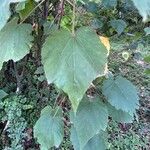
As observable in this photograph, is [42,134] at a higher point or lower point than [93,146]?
higher

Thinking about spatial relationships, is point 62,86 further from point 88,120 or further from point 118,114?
point 118,114

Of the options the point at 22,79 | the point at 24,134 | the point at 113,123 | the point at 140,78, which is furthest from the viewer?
the point at 140,78

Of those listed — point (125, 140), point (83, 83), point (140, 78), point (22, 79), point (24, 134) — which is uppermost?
point (83, 83)

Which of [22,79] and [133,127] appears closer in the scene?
[22,79]

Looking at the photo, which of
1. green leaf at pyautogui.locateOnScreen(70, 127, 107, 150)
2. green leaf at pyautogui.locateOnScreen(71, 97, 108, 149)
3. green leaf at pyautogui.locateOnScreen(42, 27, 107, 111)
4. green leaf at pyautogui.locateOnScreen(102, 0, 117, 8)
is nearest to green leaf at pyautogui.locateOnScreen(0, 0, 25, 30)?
green leaf at pyautogui.locateOnScreen(42, 27, 107, 111)

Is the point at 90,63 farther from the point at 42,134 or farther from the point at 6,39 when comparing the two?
the point at 42,134

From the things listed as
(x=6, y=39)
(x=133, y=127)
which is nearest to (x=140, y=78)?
(x=133, y=127)

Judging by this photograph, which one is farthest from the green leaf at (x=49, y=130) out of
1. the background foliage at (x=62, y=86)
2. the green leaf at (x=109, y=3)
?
the green leaf at (x=109, y=3)
